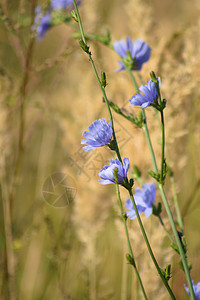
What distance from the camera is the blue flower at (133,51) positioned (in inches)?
24.5

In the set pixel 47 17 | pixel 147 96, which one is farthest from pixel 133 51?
pixel 47 17

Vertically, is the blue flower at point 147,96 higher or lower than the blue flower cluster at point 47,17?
lower

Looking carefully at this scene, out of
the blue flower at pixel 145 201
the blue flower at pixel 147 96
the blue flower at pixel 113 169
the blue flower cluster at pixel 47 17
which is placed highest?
the blue flower cluster at pixel 47 17

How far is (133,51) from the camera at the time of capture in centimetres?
63

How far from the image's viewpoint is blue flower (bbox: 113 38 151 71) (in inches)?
24.5

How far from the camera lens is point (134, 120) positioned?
48 cm

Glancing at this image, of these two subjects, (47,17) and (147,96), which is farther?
(47,17)

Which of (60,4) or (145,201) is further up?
(60,4)

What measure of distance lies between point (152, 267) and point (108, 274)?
0.68m

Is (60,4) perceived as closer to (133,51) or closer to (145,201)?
(133,51)

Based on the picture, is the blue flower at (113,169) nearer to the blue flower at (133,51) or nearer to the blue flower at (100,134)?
the blue flower at (100,134)

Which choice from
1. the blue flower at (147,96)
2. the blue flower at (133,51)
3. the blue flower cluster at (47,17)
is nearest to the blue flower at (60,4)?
the blue flower cluster at (47,17)

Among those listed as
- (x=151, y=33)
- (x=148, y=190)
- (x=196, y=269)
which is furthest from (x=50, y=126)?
(x=148, y=190)

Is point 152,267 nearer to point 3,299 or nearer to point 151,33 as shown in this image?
point 3,299
